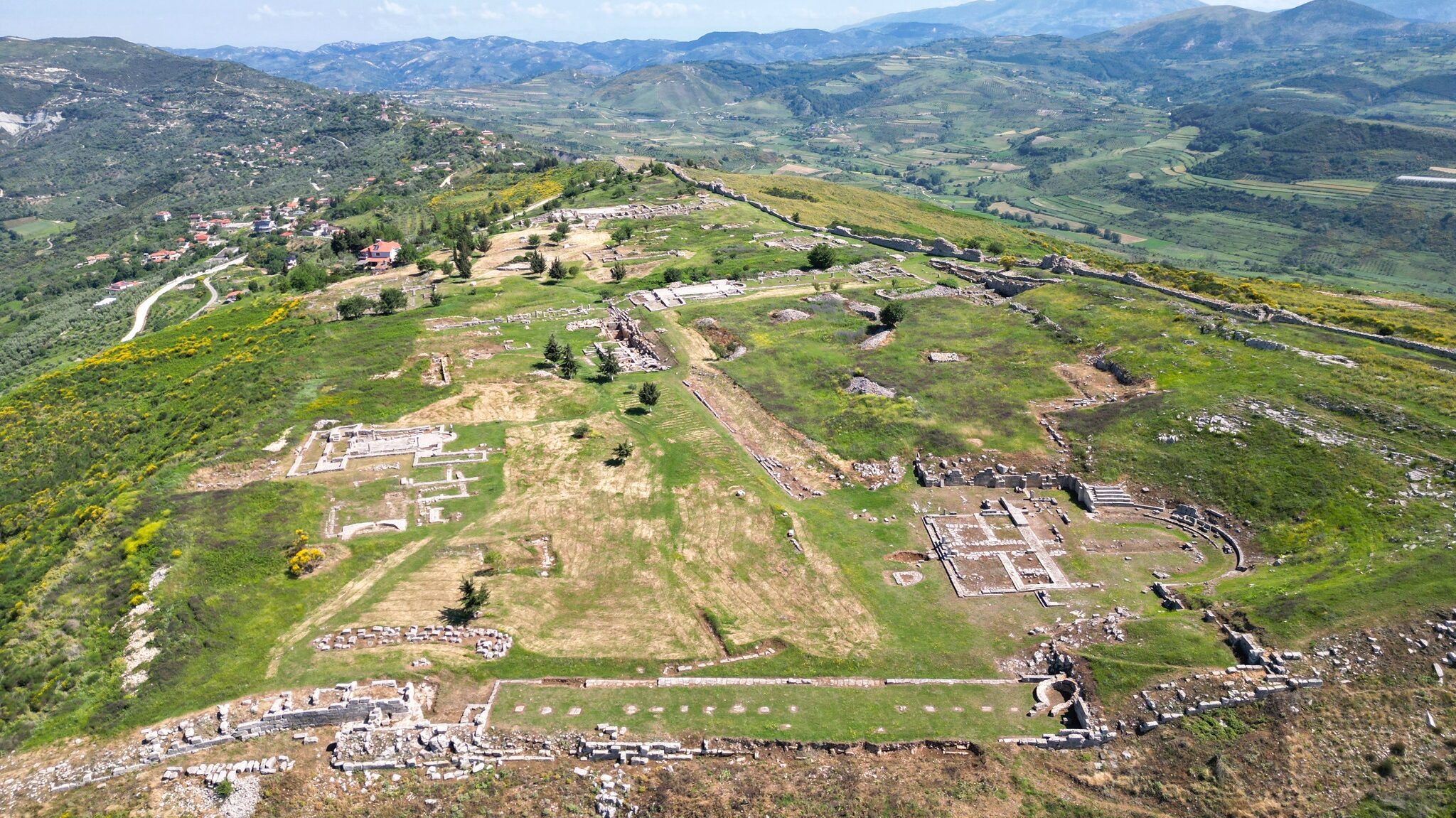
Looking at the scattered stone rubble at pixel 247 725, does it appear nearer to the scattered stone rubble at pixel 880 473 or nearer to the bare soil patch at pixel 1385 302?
the scattered stone rubble at pixel 880 473

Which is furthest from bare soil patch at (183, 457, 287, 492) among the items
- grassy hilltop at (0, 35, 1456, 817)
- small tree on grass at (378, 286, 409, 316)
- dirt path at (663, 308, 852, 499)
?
dirt path at (663, 308, 852, 499)

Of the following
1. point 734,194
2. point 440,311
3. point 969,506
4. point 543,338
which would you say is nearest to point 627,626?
point 969,506

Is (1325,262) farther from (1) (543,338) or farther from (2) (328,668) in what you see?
(2) (328,668)

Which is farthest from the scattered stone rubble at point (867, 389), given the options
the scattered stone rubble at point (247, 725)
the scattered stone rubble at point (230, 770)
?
the scattered stone rubble at point (230, 770)

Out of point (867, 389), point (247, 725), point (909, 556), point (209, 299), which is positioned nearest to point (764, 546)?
point (909, 556)

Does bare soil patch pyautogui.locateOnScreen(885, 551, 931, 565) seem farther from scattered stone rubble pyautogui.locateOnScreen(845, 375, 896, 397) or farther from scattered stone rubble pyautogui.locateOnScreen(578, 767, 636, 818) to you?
scattered stone rubble pyautogui.locateOnScreen(578, 767, 636, 818)
